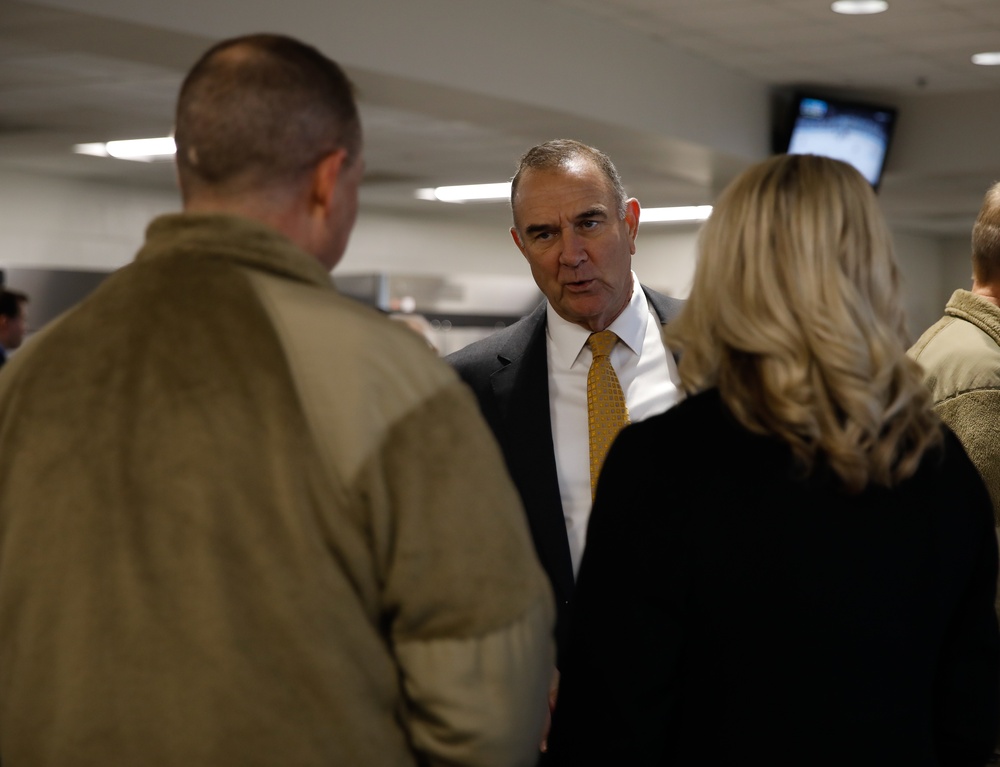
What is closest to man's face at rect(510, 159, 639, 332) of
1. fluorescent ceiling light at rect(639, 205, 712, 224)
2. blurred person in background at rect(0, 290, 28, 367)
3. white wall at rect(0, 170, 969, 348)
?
white wall at rect(0, 170, 969, 348)

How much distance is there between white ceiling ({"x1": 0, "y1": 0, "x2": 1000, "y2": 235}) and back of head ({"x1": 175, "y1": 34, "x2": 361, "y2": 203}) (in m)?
3.41

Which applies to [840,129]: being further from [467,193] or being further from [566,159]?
[566,159]

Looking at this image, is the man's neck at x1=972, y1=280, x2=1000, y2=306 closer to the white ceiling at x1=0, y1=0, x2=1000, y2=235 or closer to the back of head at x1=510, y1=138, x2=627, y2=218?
the back of head at x1=510, y1=138, x2=627, y2=218

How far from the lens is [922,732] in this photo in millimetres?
1499

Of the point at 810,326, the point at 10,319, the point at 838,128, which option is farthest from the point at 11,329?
the point at 810,326

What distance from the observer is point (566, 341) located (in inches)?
101

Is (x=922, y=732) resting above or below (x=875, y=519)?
below

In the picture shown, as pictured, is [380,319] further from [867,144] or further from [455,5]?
[867,144]

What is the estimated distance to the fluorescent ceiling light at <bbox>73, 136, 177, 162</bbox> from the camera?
363 inches

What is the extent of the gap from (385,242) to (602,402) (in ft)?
37.1

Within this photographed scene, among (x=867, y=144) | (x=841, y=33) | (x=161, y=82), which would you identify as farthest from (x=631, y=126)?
(x=161, y=82)

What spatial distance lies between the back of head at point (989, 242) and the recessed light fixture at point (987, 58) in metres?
5.07

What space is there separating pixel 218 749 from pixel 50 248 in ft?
34.3

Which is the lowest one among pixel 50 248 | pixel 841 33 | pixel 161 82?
pixel 50 248
